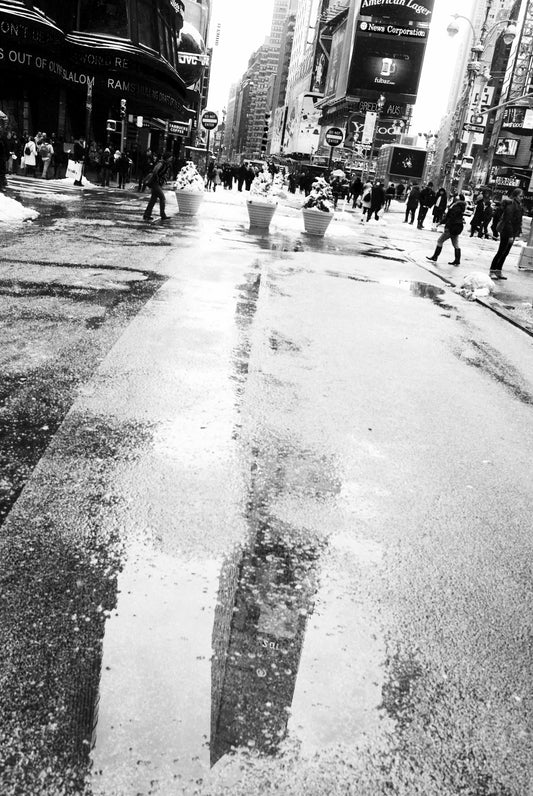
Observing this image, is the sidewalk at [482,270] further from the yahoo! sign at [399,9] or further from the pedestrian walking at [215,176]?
the yahoo! sign at [399,9]

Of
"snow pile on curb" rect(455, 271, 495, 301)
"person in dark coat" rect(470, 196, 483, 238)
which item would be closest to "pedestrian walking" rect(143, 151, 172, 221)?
"snow pile on curb" rect(455, 271, 495, 301)

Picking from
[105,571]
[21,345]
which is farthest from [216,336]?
[105,571]

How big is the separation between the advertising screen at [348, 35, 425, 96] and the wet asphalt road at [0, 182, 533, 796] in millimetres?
111488

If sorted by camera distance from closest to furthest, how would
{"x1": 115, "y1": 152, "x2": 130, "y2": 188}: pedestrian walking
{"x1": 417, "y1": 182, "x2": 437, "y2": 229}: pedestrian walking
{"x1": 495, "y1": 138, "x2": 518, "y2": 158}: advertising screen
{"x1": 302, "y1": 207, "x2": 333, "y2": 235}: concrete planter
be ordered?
{"x1": 302, "y1": 207, "x2": 333, "y2": 235}: concrete planter < {"x1": 417, "y1": 182, "x2": 437, "y2": 229}: pedestrian walking < {"x1": 115, "y1": 152, "x2": 130, "y2": 188}: pedestrian walking < {"x1": 495, "y1": 138, "x2": 518, "y2": 158}: advertising screen

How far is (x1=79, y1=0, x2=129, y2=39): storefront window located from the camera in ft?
99.3

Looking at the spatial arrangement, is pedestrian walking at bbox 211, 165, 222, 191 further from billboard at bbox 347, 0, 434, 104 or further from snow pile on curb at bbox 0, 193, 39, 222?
billboard at bbox 347, 0, 434, 104

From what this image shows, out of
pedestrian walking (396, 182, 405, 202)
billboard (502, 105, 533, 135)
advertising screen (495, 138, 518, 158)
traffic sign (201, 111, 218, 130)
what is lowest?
pedestrian walking (396, 182, 405, 202)

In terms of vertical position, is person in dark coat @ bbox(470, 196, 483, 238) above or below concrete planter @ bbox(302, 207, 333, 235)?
above

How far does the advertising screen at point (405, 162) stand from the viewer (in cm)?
7031

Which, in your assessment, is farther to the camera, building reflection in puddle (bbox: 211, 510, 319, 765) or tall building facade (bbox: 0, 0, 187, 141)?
tall building facade (bbox: 0, 0, 187, 141)

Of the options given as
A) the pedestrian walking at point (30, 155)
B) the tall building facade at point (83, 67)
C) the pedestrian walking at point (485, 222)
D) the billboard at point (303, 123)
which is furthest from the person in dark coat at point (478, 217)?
the billboard at point (303, 123)

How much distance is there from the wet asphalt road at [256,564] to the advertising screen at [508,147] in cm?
8762

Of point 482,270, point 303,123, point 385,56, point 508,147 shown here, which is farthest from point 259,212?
point 303,123

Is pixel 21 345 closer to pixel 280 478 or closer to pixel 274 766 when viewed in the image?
pixel 280 478
